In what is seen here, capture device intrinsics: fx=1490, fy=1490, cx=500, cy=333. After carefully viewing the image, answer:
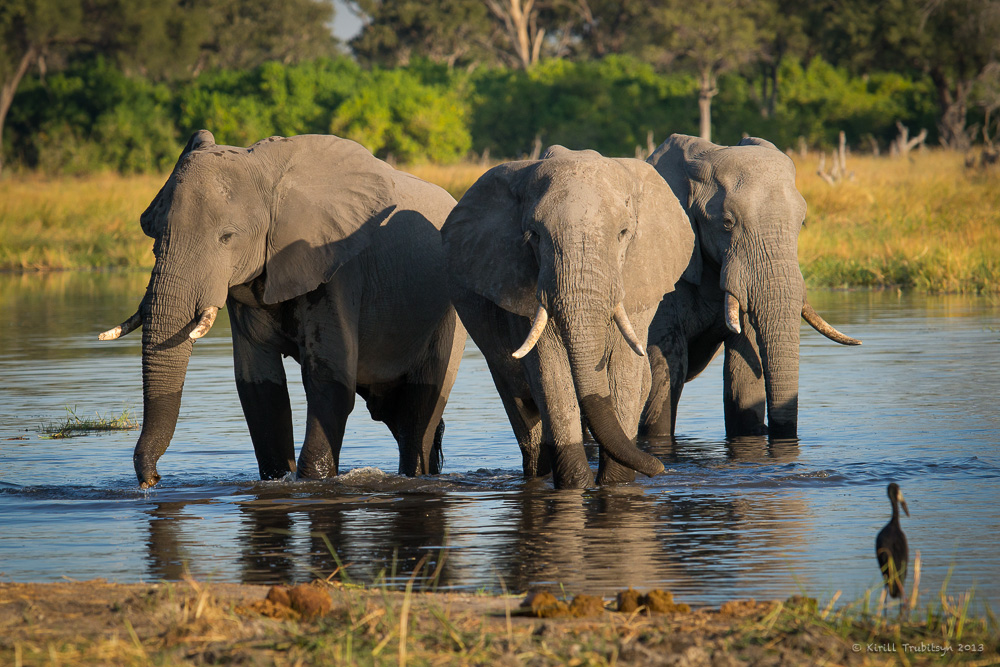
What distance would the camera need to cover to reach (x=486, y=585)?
5184 millimetres

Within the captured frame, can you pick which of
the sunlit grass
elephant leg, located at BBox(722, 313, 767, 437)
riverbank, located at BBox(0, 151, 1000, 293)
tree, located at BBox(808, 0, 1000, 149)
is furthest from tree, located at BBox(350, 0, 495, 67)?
elephant leg, located at BBox(722, 313, 767, 437)

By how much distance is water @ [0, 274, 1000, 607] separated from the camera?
17.9 feet

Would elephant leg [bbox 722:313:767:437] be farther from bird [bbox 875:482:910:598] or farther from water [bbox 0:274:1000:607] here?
bird [bbox 875:482:910:598]

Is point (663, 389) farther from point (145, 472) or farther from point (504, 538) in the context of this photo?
point (145, 472)

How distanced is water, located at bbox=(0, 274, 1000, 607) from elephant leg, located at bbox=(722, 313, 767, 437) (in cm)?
18

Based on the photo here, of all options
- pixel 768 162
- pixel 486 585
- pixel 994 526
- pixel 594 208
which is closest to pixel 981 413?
pixel 768 162

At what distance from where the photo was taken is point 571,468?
7.02 metres

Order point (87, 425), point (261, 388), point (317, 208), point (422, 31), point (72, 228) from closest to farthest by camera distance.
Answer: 1. point (317, 208)
2. point (261, 388)
3. point (87, 425)
4. point (72, 228)
5. point (422, 31)

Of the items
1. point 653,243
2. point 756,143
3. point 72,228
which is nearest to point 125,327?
point 653,243

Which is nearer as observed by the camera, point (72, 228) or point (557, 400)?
point (557, 400)

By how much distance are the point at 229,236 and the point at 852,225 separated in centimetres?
1551

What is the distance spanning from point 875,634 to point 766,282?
4541 mm

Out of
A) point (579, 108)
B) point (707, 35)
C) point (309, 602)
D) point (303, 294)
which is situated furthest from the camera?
point (707, 35)

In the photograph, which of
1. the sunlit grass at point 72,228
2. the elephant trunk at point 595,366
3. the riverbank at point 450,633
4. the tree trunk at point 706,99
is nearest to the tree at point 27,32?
the sunlit grass at point 72,228
